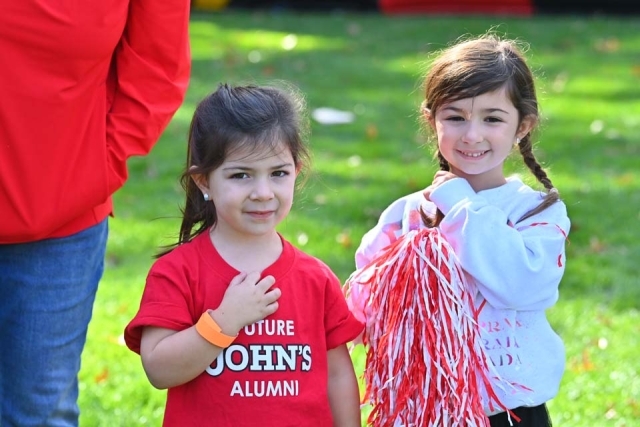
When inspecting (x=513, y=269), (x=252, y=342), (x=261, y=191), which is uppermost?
(x=261, y=191)

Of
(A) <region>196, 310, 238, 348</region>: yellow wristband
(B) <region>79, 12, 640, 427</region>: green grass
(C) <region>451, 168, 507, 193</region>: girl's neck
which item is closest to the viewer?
(A) <region>196, 310, 238, 348</region>: yellow wristband

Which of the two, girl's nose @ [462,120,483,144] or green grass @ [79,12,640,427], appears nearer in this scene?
girl's nose @ [462,120,483,144]

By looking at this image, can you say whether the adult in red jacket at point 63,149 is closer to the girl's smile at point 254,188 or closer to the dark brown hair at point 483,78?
the girl's smile at point 254,188

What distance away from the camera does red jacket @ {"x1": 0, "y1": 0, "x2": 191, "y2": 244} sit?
9.44 feet

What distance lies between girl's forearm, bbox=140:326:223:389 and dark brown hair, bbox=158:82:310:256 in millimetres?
335

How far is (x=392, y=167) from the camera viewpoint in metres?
7.87

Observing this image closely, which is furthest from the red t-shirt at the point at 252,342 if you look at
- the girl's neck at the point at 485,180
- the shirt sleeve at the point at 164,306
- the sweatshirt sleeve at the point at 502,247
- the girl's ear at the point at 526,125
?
the girl's ear at the point at 526,125

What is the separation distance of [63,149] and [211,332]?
70cm

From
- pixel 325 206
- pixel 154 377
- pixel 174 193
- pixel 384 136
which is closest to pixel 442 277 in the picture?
pixel 154 377

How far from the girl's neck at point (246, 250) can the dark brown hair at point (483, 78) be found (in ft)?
1.53

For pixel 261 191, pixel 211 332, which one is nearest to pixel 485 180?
pixel 261 191

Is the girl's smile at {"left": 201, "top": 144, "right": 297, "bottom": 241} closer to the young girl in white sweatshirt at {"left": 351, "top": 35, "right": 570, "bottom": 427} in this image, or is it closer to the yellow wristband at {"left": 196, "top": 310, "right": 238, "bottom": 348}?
the yellow wristband at {"left": 196, "top": 310, "right": 238, "bottom": 348}

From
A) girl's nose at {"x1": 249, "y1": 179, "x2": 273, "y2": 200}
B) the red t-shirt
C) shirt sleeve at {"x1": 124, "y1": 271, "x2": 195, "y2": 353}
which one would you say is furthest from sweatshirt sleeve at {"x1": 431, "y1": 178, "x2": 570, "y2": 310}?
shirt sleeve at {"x1": 124, "y1": 271, "x2": 195, "y2": 353}

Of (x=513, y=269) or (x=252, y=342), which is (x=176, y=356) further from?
(x=513, y=269)
